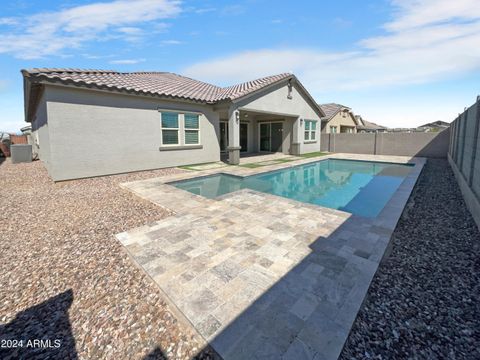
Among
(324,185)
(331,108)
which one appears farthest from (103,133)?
(331,108)

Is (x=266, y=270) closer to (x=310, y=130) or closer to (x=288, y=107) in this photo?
(x=288, y=107)

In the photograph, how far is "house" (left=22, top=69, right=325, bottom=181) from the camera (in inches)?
335

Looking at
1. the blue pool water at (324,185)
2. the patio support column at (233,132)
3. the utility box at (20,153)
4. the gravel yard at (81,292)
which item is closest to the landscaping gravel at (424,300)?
the gravel yard at (81,292)

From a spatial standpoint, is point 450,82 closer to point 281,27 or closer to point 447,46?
point 447,46

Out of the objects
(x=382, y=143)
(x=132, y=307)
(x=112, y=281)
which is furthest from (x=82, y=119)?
(x=382, y=143)

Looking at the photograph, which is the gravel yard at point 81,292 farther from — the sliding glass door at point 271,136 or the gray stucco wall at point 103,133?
the sliding glass door at point 271,136

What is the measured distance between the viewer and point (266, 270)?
317cm

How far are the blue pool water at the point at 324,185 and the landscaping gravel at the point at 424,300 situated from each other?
223 centimetres

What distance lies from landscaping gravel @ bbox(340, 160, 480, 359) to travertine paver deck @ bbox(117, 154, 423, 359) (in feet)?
0.57

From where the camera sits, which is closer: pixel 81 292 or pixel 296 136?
pixel 81 292

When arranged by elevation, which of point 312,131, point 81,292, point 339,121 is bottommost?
point 81,292

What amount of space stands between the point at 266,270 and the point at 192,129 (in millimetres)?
10536

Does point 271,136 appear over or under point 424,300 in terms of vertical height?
over

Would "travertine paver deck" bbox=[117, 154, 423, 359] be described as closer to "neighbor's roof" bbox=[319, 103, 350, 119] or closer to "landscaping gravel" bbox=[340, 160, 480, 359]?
"landscaping gravel" bbox=[340, 160, 480, 359]
